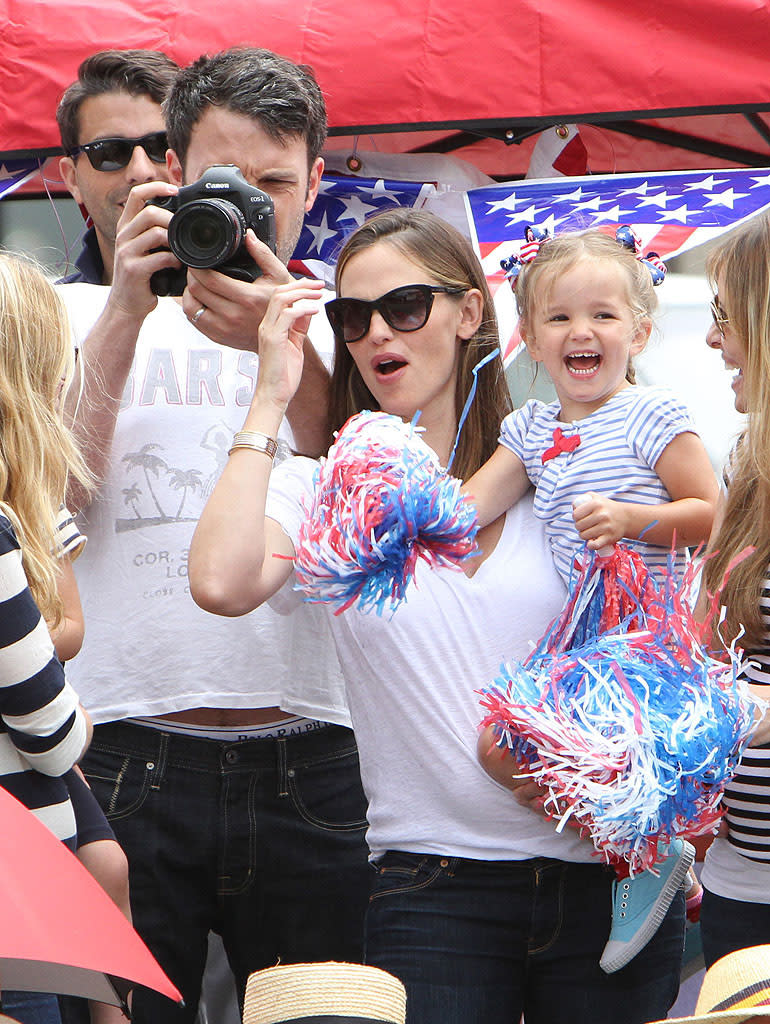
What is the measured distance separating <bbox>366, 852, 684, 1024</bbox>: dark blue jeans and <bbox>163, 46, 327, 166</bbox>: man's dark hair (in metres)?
1.19

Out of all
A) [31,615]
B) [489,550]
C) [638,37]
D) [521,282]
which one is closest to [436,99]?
[638,37]

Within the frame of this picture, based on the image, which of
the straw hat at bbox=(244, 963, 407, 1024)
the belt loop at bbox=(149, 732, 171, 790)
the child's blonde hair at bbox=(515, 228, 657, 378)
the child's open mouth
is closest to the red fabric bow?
the child's open mouth

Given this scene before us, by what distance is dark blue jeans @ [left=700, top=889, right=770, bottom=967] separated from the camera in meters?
1.61

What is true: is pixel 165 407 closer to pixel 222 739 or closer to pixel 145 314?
pixel 145 314

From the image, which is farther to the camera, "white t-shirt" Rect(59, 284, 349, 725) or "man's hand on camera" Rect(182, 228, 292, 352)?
"white t-shirt" Rect(59, 284, 349, 725)

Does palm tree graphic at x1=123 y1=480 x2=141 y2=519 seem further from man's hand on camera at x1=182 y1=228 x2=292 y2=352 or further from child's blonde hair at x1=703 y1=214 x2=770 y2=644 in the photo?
child's blonde hair at x1=703 y1=214 x2=770 y2=644

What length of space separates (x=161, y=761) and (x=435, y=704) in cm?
54

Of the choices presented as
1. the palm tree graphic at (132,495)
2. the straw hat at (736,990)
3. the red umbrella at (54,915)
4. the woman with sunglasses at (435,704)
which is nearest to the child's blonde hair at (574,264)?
the woman with sunglasses at (435,704)

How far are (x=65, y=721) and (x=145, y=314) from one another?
72cm

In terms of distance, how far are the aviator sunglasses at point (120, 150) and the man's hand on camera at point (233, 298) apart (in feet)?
2.43

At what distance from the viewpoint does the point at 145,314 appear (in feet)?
6.40

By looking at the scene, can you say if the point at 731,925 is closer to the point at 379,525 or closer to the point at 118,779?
the point at 379,525

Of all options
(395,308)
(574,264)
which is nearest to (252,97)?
(395,308)

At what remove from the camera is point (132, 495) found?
81.0 inches
